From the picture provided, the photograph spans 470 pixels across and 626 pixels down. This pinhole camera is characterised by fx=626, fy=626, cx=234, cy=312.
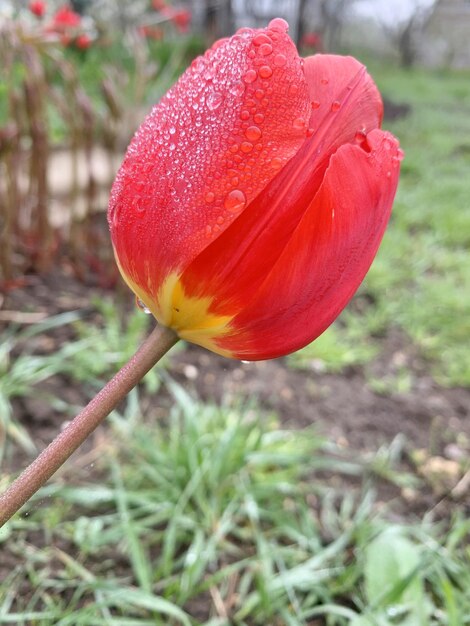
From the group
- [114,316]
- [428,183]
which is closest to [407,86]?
[428,183]

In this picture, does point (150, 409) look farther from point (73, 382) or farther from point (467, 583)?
point (467, 583)

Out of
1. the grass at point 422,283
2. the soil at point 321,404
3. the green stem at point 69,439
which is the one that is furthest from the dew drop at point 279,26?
the grass at point 422,283

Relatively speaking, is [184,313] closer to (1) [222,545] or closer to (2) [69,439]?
(2) [69,439]

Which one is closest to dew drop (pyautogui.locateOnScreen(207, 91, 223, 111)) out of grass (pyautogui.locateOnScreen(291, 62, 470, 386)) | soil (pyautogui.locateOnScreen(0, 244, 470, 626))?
soil (pyautogui.locateOnScreen(0, 244, 470, 626))

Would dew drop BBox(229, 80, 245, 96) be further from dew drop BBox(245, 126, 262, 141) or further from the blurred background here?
the blurred background

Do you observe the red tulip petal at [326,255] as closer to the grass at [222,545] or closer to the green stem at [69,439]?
the green stem at [69,439]
